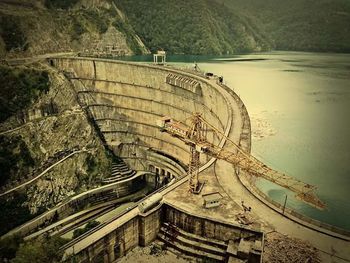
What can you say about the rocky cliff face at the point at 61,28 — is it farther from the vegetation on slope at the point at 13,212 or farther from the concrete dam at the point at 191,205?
the vegetation on slope at the point at 13,212

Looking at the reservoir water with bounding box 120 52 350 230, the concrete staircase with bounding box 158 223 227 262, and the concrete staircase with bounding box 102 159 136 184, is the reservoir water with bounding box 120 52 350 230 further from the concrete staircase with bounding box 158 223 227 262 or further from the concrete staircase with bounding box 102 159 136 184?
the concrete staircase with bounding box 102 159 136 184

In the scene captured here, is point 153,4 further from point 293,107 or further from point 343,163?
point 343,163

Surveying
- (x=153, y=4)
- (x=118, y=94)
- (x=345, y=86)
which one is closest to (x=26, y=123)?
(x=118, y=94)

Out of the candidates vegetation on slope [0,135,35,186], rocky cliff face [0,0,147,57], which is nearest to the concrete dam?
vegetation on slope [0,135,35,186]

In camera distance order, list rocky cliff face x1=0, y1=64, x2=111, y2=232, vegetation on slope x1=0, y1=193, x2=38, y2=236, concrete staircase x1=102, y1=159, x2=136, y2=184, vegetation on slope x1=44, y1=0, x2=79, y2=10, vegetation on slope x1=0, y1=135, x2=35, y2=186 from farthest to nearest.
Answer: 1. vegetation on slope x1=44, y1=0, x2=79, y2=10
2. concrete staircase x1=102, y1=159, x2=136, y2=184
3. vegetation on slope x1=0, y1=135, x2=35, y2=186
4. rocky cliff face x1=0, y1=64, x2=111, y2=232
5. vegetation on slope x1=0, y1=193, x2=38, y2=236

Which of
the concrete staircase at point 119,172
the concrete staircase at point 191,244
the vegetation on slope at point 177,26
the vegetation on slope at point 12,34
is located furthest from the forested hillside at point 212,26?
the concrete staircase at point 191,244

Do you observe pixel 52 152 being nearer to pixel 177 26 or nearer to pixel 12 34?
pixel 12 34

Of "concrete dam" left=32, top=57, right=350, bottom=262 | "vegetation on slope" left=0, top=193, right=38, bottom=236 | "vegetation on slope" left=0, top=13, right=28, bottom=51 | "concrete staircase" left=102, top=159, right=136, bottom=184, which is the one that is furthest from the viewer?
"vegetation on slope" left=0, top=13, right=28, bottom=51
